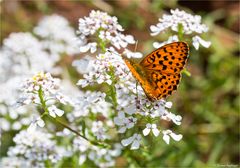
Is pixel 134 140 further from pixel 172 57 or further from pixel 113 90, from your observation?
pixel 172 57

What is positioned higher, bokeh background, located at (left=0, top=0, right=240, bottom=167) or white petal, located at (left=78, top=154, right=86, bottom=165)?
bokeh background, located at (left=0, top=0, right=240, bottom=167)

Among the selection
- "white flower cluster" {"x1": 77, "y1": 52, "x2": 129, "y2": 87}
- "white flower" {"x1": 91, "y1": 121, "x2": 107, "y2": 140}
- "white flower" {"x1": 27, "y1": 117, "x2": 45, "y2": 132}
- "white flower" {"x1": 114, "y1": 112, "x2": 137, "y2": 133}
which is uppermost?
"white flower cluster" {"x1": 77, "y1": 52, "x2": 129, "y2": 87}

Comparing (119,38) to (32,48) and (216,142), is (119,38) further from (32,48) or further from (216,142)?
(216,142)

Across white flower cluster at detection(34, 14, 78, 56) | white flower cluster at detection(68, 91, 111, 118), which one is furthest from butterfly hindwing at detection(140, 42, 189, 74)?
white flower cluster at detection(34, 14, 78, 56)

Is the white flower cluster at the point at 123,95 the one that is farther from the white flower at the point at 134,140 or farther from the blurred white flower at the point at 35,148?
the blurred white flower at the point at 35,148

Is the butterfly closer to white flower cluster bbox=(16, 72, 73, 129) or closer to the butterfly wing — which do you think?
the butterfly wing

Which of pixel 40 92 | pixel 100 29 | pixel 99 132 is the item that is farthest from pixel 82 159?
pixel 100 29

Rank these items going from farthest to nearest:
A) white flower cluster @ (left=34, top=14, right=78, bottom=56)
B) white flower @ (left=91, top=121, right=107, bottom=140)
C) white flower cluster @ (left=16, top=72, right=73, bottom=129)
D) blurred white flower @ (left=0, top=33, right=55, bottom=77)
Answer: white flower cluster @ (left=34, top=14, right=78, bottom=56) < blurred white flower @ (left=0, top=33, right=55, bottom=77) < white flower @ (left=91, top=121, right=107, bottom=140) < white flower cluster @ (left=16, top=72, right=73, bottom=129)
